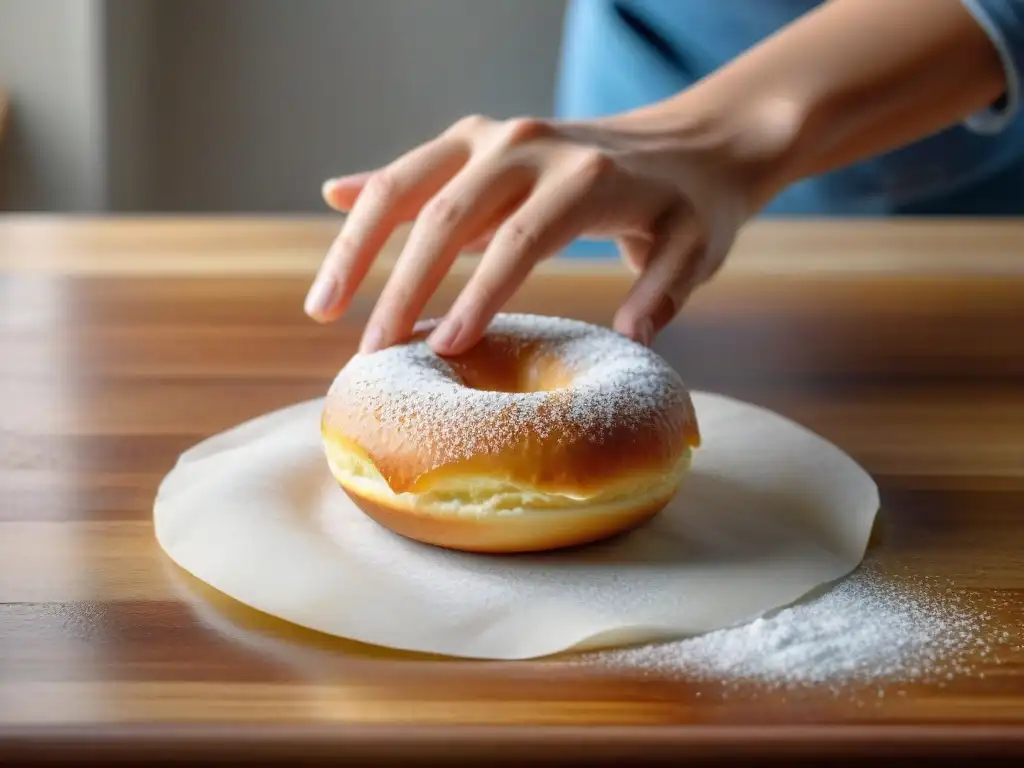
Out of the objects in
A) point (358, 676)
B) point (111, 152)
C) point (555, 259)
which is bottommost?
point (111, 152)

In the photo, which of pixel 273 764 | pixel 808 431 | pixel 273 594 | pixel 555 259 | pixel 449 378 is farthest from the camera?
pixel 555 259

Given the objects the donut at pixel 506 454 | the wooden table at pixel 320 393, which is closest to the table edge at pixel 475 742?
the wooden table at pixel 320 393

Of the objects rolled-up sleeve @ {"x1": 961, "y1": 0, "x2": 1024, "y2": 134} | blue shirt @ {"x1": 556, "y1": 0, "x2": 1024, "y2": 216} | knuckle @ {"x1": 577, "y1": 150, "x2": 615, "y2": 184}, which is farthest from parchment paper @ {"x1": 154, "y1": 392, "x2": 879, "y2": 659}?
blue shirt @ {"x1": 556, "y1": 0, "x2": 1024, "y2": 216}

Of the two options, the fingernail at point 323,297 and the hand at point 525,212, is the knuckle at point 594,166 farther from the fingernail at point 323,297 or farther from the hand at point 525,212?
the fingernail at point 323,297

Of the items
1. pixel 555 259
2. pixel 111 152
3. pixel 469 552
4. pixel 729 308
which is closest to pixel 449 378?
pixel 469 552

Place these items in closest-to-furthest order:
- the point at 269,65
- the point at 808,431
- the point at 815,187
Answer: the point at 808,431
the point at 815,187
the point at 269,65

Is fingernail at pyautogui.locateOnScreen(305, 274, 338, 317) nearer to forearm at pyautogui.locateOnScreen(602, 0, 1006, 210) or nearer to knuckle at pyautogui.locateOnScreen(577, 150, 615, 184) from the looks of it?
knuckle at pyautogui.locateOnScreen(577, 150, 615, 184)

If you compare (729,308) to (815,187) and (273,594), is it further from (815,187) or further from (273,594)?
(273,594)
